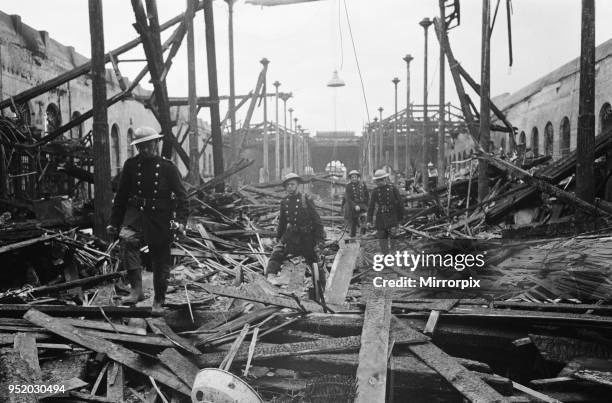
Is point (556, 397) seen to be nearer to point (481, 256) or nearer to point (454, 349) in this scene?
point (454, 349)

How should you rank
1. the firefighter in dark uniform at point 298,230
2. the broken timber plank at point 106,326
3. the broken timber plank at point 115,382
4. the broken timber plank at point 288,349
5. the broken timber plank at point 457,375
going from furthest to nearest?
the firefighter in dark uniform at point 298,230 → the broken timber plank at point 106,326 → the broken timber plank at point 288,349 → the broken timber plank at point 115,382 → the broken timber plank at point 457,375

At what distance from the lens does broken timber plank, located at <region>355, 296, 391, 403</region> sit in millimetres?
2949

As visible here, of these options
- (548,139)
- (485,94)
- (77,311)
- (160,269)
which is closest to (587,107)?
(485,94)

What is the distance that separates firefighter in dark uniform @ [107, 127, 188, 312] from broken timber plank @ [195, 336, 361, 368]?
1.46 m

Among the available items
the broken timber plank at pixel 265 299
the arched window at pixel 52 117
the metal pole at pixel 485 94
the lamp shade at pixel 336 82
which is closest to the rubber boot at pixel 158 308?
the broken timber plank at pixel 265 299

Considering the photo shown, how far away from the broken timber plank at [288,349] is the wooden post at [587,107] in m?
5.06

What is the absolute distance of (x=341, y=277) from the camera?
17.7 feet

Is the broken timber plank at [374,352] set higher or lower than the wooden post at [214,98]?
lower

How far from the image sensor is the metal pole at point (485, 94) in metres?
10.3

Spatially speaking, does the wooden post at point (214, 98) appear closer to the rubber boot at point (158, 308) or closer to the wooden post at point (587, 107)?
the rubber boot at point (158, 308)

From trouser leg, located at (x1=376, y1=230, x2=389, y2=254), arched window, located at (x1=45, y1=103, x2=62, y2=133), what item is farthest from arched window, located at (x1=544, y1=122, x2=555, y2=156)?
arched window, located at (x1=45, y1=103, x2=62, y2=133)

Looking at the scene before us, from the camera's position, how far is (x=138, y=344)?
3791mm

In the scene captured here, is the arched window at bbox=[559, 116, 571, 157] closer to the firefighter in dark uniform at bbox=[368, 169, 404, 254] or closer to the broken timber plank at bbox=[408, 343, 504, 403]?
the firefighter in dark uniform at bbox=[368, 169, 404, 254]

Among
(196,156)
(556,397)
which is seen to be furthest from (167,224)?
(196,156)
